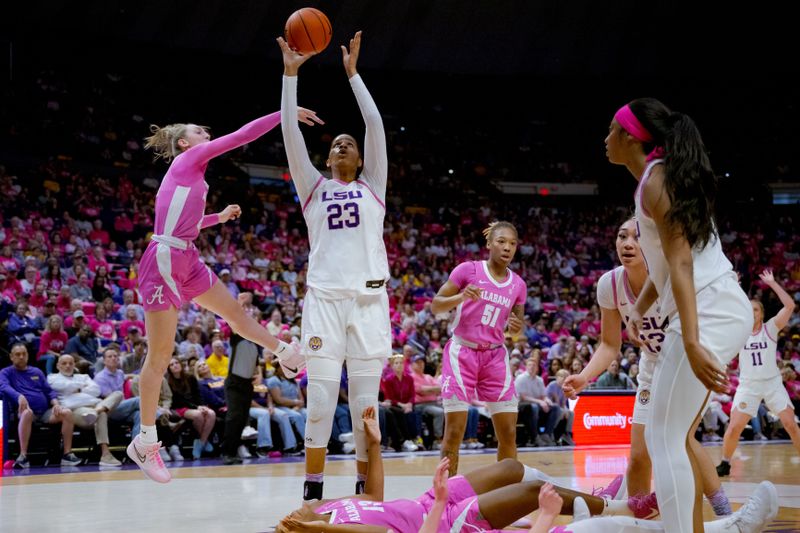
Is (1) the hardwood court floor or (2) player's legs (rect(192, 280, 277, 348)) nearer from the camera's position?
(1) the hardwood court floor

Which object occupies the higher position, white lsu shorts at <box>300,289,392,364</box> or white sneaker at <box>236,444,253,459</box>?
white lsu shorts at <box>300,289,392,364</box>

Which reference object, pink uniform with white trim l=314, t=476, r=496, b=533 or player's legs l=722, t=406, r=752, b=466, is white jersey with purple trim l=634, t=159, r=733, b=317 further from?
player's legs l=722, t=406, r=752, b=466

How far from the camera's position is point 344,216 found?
16.2 feet

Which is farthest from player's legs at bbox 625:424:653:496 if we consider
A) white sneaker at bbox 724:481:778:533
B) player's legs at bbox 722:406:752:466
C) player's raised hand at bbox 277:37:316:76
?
player's legs at bbox 722:406:752:466

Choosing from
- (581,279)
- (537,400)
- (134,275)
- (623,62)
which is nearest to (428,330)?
(537,400)

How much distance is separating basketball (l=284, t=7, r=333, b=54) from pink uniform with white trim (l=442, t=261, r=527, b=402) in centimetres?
209

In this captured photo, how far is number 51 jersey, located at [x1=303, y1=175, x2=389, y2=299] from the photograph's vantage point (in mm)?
4871

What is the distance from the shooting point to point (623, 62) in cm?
2731

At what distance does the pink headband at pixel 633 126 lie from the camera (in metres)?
3.46

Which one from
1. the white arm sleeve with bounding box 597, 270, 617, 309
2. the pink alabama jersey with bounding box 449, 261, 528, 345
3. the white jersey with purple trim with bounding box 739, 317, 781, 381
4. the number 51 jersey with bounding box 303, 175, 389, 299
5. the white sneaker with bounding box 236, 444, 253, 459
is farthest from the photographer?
the white sneaker with bounding box 236, 444, 253, 459

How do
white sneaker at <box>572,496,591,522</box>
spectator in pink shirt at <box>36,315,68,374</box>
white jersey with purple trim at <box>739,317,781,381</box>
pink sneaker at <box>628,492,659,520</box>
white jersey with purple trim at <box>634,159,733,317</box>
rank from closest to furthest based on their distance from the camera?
white jersey with purple trim at <box>634,159,733,317</box> < white sneaker at <box>572,496,591,522</box> < pink sneaker at <box>628,492,659,520</box> < white jersey with purple trim at <box>739,317,781,381</box> < spectator in pink shirt at <box>36,315,68,374</box>

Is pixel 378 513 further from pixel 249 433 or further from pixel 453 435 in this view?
pixel 249 433

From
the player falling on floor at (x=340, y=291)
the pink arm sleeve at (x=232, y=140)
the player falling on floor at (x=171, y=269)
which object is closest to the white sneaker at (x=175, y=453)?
the player falling on floor at (x=171, y=269)

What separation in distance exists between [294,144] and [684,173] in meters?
2.51
